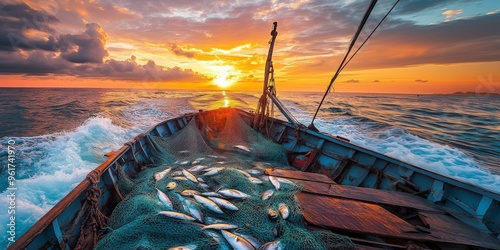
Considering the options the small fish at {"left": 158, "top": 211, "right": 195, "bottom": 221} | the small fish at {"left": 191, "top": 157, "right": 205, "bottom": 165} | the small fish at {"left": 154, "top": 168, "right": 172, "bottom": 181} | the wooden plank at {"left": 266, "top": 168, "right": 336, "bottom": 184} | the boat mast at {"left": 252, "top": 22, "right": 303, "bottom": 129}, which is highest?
the boat mast at {"left": 252, "top": 22, "right": 303, "bottom": 129}

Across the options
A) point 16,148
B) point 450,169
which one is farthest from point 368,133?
point 16,148

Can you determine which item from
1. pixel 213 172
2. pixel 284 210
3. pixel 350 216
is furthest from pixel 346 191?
pixel 213 172

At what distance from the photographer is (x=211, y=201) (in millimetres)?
4016

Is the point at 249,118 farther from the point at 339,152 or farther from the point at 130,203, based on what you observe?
the point at 130,203

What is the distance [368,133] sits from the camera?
1848 centimetres

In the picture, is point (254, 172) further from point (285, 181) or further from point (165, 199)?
point (165, 199)

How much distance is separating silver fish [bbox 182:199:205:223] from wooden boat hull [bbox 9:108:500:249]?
163 centimetres

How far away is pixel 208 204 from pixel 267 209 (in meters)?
1.08

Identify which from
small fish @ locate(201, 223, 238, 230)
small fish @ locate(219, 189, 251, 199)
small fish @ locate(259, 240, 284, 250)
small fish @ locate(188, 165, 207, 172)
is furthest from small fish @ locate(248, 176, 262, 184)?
small fish @ locate(259, 240, 284, 250)

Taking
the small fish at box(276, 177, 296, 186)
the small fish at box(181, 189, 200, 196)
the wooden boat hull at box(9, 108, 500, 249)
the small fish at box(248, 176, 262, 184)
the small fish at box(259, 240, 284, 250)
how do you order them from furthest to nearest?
the small fish at box(248, 176, 262, 184), the small fish at box(276, 177, 296, 186), the small fish at box(181, 189, 200, 196), the wooden boat hull at box(9, 108, 500, 249), the small fish at box(259, 240, 284, 250)

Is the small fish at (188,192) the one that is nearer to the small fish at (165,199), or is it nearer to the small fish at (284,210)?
the small fish at (165,199)

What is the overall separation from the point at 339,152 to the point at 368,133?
43.0ft

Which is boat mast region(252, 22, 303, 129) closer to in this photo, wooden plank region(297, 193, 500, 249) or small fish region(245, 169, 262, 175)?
small fish region(245, 169, 262, 175)

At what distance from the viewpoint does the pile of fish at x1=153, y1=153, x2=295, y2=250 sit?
3.13 meters
